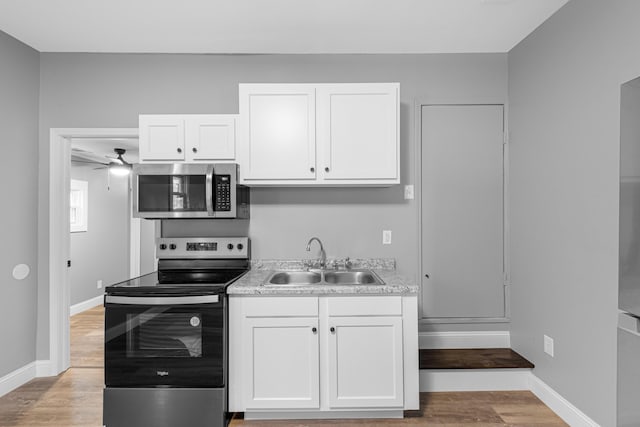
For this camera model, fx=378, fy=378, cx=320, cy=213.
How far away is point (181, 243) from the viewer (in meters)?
2.92

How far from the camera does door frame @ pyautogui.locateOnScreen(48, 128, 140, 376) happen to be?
9.64 feet

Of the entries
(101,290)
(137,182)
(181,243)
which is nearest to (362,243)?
(181,243)

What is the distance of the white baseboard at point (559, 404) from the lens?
2.14 metres

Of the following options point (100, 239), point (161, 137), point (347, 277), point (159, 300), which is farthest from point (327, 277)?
point (100, 239)

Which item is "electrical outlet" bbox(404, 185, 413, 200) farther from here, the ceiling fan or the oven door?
the ceiling fan

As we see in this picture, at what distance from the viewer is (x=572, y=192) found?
7.33 feet

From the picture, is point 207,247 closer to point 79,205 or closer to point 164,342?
point 164,342

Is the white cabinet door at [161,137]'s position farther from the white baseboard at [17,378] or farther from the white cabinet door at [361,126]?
the white baseboard at [17,378]

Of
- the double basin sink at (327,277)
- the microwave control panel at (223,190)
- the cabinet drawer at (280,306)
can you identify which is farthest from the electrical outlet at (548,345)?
the microwave control panel at (223,190)

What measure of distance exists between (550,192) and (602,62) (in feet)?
2.63

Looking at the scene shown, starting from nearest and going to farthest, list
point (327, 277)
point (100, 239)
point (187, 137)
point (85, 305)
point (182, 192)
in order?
point (182, 192)
point (187, 137)
point (327, 277)
point (85, 305)
point (100, 239)

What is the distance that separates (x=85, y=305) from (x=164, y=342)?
393 cm

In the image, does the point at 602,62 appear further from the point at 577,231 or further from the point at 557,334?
the point at 557,334

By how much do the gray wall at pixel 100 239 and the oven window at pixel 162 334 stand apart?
3617 mm
